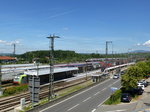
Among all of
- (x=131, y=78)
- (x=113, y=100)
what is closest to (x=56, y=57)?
(x=131, y=78)

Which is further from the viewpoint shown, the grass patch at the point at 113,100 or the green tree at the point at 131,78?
the green tree at the point at 131,78

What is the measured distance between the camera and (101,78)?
170 feet

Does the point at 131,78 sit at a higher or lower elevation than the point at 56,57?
lower

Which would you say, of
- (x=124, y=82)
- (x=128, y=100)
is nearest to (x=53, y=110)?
(x=128, y=100)

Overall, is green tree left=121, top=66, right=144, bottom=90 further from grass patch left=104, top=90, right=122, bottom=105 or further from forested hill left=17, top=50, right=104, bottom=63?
forested hill left=17, top=50, right=104, bottom=63

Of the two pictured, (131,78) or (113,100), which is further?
(131,78)

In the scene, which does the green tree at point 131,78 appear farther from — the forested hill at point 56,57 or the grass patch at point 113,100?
the forested hill at point 56,57

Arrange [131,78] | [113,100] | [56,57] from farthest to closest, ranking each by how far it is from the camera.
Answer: [56,57], [131,78], [113,100]

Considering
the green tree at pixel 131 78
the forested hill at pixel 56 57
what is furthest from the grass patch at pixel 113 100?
the forested hill at pixel 56 57

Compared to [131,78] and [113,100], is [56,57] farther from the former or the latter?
[113,100]

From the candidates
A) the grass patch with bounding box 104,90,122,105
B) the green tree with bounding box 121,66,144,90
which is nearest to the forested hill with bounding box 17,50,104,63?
the green tree with bounding box 121,66,144,90

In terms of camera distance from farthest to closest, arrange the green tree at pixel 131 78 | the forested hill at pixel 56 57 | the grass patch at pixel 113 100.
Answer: the forested hill at pixel 56 57 < the green tree at pixel 131 78 < the grass patch at pixel 113 100

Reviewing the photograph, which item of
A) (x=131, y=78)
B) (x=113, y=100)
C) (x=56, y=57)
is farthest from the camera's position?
(x=56, y=57)

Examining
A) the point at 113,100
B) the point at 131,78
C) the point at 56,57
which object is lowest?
the point at 113,100
